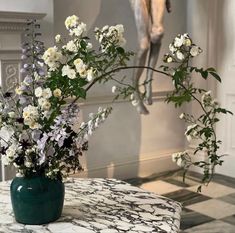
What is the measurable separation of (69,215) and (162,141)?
9.10 feet

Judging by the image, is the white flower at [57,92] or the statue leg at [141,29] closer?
the white flower at [57,92]

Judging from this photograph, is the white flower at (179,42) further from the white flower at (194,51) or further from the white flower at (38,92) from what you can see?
the white flower at (38,92)

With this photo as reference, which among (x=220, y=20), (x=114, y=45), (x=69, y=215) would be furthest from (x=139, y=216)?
(x=220, y=20)

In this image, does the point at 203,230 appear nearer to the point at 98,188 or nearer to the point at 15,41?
the point at 98,188

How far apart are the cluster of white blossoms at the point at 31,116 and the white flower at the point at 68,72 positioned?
152mm

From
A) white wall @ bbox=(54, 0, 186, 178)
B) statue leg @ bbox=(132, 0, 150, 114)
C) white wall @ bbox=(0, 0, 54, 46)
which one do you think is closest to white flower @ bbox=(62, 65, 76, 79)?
white wall @ bbox=(0, 0, 54, 46)

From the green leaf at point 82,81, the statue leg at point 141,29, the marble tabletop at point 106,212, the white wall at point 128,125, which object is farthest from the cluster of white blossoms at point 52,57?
the white wall at point 128,125

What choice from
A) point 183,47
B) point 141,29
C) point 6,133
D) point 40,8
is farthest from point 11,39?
point 183,47

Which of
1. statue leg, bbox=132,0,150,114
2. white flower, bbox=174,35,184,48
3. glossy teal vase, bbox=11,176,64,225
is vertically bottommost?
glossy teal vase, bbox=11,176,64,225

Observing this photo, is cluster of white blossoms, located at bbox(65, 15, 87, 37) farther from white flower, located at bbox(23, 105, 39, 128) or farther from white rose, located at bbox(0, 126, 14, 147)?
white rose, located at bbox(0, 126, 14, 147)

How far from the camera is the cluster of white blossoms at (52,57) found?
1.38 meters

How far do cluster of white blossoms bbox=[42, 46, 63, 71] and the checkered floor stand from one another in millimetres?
1768

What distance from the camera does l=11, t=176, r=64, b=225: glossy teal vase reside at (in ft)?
4.71

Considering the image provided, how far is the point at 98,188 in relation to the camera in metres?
1.93
